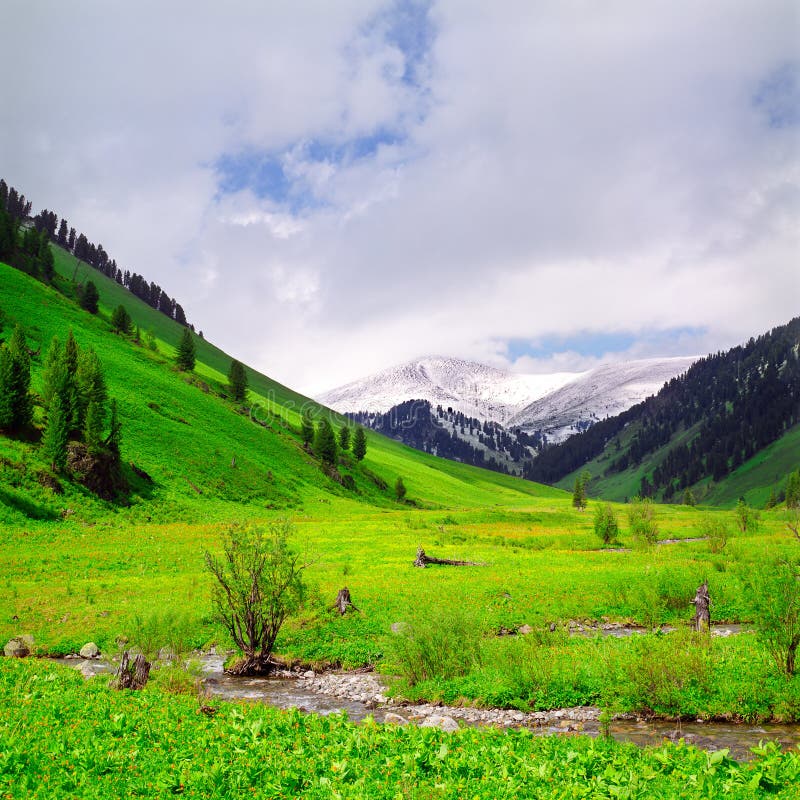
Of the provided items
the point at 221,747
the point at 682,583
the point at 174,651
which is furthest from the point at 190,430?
the point at 221,747

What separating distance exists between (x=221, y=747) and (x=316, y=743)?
1986 millimetres

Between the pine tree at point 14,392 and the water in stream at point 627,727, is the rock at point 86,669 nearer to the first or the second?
the water in stream at point 627,727

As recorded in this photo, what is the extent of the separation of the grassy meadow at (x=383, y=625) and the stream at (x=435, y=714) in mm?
624

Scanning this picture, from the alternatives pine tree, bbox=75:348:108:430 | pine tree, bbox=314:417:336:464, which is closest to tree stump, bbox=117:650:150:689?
pine tree, bbox=75:348:108:430

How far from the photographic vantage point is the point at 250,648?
23.7 metres

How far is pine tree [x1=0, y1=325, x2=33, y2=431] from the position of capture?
206 feet

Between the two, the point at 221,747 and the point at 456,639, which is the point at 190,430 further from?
the point at 221,747

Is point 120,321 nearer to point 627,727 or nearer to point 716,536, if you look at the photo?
point 716,536

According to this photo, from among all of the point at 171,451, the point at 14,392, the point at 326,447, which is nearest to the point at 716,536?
the point at 171,451

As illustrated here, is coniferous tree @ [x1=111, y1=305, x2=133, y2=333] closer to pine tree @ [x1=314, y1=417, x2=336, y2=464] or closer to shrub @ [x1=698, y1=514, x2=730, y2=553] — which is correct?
pine tree @ [x1=314, y1=417, x2=336, y2=464]

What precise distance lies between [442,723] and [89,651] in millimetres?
18953

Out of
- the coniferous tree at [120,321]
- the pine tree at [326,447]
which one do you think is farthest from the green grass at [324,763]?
the coniferous tree at [120,321]

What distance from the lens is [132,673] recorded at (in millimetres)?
18312

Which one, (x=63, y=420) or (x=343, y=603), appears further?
(x=63, y=420)
